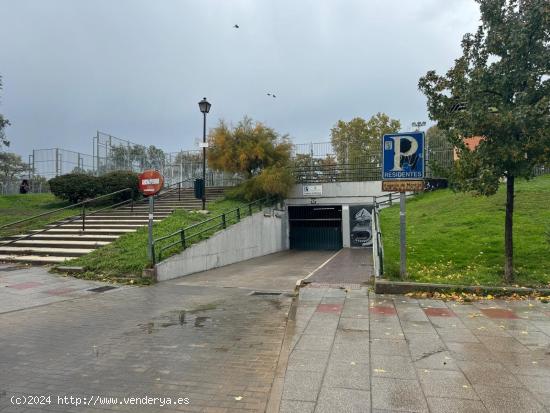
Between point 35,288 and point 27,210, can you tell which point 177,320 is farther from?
point 27,210

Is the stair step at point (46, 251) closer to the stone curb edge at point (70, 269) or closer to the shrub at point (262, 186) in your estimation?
the stone curb edge at point (70, 269)

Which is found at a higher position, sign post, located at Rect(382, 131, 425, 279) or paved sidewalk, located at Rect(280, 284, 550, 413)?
sign post, located at Rect(382, 131, 425, 279)

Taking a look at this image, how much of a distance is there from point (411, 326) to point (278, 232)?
1949 cm

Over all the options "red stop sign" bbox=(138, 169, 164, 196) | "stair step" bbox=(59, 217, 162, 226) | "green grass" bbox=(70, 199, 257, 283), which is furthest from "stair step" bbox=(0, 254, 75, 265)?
"red stop sign" bbox=(138, 169, 164, 196)

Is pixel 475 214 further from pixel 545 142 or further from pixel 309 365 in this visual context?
pixel 309 365

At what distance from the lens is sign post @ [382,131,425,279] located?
9.17 m

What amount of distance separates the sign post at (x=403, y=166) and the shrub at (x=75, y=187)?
15.9 m

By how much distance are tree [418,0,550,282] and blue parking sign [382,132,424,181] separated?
26.5 inches

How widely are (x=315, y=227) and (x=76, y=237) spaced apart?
17.7 meters

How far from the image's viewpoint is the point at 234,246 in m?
17.4

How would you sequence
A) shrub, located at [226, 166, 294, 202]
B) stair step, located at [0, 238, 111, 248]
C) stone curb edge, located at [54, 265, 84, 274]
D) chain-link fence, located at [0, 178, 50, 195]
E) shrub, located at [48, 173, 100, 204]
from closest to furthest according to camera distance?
stone curb edge, located at [54, 265, 84, 274] → stair step, located at [0, 238, 111, 248] → shrub, located at [48, 173, 100, 204] → shrub, located at [226, 166, 294, 202] → chain-link fence, located at [0, 178, 50, 195]

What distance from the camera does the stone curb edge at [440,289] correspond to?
320 inches

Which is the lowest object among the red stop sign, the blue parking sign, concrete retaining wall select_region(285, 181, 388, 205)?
concrete retaining wall select_region(285, 181, 388, 205)

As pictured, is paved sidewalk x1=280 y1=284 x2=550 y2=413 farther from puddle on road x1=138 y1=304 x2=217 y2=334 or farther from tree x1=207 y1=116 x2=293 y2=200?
tree x1=207 y1=116 x2=293 y2=200
